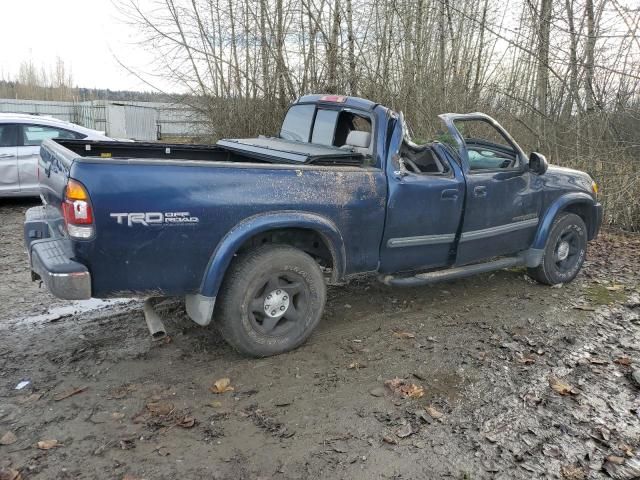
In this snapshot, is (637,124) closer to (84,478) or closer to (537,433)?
(537,433)

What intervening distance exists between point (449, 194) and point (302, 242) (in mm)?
1458

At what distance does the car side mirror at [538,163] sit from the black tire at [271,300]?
2.68 metres

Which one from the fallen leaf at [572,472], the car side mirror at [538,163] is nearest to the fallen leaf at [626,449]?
the fallen leaf at [572,472]

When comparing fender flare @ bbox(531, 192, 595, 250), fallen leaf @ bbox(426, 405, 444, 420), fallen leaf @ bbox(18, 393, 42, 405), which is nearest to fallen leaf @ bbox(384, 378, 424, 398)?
fallen leaf @ bbox(426, 405, 444, 420)

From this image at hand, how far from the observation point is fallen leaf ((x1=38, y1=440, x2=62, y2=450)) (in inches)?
114

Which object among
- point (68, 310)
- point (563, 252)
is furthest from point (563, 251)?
point (68, 310)

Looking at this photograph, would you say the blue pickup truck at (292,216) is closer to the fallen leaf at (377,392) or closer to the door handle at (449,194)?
the door handle at (449,194)

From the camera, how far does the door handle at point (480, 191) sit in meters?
4.89

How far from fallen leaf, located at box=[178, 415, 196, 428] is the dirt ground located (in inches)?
1.0

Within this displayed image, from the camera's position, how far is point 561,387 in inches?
147

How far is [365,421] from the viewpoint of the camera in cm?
325

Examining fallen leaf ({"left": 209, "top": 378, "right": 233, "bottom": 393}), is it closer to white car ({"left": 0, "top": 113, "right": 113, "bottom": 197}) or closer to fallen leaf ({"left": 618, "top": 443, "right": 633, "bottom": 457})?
fallen leaf ({"left": 618, "top": 443, "right": 633, "bottom": 457})

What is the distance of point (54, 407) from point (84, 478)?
0.81 metres

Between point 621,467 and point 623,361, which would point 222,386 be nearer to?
point 621,467
